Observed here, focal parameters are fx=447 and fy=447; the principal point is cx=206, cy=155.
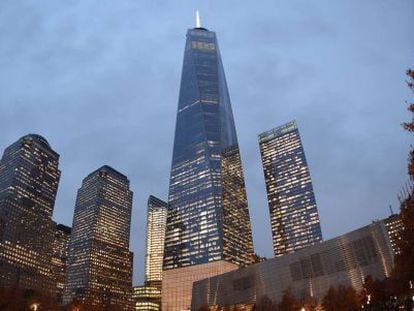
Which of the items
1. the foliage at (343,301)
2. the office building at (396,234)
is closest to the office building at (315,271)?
the office building at (396,234)

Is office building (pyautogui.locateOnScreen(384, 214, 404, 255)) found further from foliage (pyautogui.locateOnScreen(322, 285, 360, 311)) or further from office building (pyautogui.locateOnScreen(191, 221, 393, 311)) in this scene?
foliage (pyautogui.locateOnScreen(322, 285, 360, 311))

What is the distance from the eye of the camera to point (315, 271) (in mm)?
116875

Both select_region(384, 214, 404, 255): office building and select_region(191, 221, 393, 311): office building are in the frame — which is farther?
select_region(191, 221, 393, 311): office building

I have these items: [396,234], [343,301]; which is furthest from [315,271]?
[396,234]

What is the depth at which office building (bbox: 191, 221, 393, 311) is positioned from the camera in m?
102

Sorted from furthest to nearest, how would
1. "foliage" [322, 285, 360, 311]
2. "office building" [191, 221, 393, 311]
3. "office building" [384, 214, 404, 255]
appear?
1. "office building" [191, 221, 393, 311]
2. "foliage" [322, 285, 360, 311]
3. "office building" [384, 214, 404, 255]

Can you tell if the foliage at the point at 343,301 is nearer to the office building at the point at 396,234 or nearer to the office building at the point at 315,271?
the office building at the point at 396,234

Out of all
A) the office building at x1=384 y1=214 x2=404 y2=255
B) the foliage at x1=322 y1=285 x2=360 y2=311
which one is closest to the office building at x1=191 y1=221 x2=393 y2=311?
the office building at x1=384 y1=214 x2=404 y2=255

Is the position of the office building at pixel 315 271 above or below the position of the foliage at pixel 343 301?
above

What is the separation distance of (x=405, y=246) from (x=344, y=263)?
75.9 meters

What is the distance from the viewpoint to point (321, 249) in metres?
117

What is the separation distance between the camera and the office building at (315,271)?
10194 centimetres

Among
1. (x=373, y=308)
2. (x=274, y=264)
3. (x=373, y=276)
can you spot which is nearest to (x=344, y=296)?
(x=373, y=308)

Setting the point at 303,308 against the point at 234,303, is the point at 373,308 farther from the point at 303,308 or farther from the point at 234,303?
the point at 234,303
